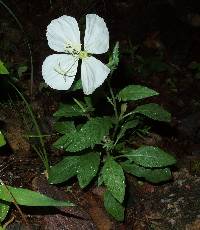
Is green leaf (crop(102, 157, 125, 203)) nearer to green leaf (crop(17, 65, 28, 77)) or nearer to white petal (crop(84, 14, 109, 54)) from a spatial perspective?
white petal (crop(84, 14, 109, 54))

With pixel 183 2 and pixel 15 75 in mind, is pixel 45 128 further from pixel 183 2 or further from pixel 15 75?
pixel 183 2

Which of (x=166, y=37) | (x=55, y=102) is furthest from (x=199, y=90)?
(x=55, y=102)

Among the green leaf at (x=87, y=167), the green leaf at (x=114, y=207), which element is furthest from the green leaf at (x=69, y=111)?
the green leaf at (x=114, y=207)

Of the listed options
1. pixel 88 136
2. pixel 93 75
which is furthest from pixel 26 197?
pixel 93 75

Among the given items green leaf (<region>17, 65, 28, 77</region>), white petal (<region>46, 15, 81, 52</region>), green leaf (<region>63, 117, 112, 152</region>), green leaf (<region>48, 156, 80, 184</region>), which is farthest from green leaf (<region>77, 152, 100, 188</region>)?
green leaf (<region>17, 65, 28, 77</region>)

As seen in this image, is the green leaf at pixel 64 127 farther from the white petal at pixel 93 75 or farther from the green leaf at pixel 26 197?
the green leaf at pixel 26 197
